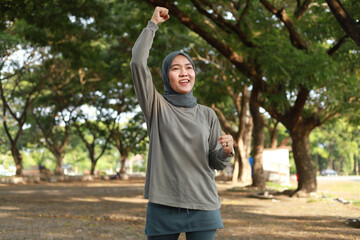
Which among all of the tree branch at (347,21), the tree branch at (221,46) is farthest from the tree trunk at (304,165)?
the tree branch at (347,21)

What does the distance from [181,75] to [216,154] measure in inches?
19.1

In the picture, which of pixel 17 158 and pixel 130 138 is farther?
pixel 130 138

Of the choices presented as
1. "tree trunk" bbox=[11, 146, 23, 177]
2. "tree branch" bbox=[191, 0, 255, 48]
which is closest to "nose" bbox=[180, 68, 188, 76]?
"tree branch" bbox=[191, 0, 255, 48]

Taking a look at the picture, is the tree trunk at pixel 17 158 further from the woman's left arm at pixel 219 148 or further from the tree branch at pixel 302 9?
the woman's left arm at pixel 219 148

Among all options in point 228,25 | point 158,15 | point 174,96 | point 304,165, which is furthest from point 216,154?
Answer: point 304,165

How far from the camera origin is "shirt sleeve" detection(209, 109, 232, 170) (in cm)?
248

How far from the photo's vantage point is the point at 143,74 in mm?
2430

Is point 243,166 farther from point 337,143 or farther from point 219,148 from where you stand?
point 337,143

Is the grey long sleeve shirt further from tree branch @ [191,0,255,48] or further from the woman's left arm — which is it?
tree branch @ [191,0,255,48]

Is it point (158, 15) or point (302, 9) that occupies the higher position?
point (302, 9)

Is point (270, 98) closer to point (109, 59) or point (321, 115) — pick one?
point (321, 115)

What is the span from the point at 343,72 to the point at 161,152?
510 inches

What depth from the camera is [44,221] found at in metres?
10.1

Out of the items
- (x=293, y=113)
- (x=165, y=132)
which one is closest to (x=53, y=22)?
(x=293, y=113)
